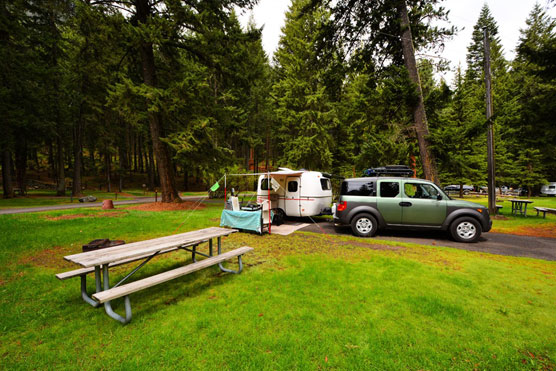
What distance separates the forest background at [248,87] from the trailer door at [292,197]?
4.22 metres

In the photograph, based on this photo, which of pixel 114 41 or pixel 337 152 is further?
pixel 337 152

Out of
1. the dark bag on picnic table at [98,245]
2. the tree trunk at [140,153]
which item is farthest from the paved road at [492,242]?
the tree trunk at [140,153]

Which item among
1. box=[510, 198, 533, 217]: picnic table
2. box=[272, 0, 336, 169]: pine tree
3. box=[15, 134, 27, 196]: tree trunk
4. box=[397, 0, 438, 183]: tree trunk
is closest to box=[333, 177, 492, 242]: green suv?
box=[397, 0, 438, 183]: tree trunk

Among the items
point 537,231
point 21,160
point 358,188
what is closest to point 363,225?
point 358,188

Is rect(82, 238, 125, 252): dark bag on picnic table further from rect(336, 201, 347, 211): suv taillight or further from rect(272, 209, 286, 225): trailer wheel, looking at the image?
rect(336, 201, 347, 211): suv taillight

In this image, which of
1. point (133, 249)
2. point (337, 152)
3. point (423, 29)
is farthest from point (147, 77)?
point (337, 152)

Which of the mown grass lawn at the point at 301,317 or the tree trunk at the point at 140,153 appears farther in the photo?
the tree trunk at the point at 140,153

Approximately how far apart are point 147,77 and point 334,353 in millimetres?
16758

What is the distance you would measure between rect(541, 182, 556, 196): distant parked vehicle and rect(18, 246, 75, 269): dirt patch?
42982 millimetres

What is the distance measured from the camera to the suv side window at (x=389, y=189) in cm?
796

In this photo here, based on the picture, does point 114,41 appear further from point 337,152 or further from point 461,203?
point 337,152

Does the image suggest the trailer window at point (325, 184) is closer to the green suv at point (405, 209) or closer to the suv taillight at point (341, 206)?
the green suv at point (405, 209)

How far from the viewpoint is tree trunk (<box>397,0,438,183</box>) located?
1007 cm

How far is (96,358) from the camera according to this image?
2.45 meters
